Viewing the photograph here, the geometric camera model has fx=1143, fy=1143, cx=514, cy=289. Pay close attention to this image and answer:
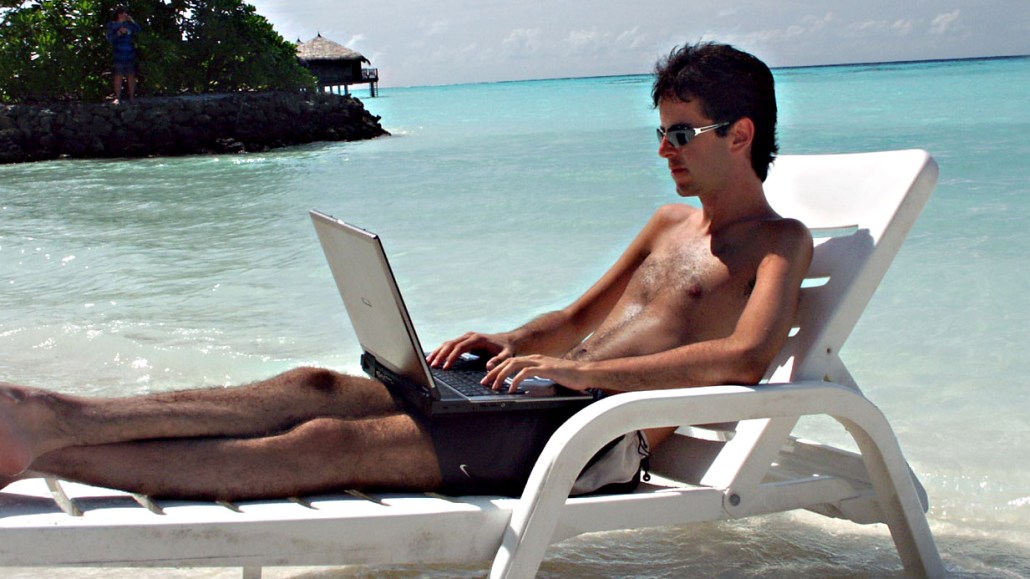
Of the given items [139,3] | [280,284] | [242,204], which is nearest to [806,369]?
[280,284]

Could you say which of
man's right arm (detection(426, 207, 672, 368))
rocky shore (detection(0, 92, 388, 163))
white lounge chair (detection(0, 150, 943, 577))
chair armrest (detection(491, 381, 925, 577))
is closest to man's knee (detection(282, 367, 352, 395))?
white lounge chair (detection(0, 150, 943, 577))

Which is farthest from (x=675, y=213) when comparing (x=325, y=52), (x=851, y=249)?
(x=325, y=52)

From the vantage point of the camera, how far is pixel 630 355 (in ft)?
9.34

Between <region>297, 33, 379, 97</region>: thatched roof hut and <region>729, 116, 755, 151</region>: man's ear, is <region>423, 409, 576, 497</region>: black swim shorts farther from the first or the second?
<region>297, 33, 379, 97</region>: thatched roof hut

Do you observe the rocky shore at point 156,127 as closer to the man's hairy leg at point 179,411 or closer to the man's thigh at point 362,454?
the man's hairy leg at point 179,411

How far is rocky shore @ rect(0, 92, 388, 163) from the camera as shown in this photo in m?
26.3

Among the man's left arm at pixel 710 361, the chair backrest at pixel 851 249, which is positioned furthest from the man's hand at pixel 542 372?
the chair backrest at pixel 851 249

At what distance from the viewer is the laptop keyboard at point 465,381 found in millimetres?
2527

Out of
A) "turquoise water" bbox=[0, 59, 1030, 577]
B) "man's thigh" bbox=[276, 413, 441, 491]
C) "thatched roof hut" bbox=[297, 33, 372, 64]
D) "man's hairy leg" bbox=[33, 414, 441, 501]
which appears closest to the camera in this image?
"man's hairy leg" bbox=[33, 414, 441, 501]

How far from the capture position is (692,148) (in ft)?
9.28

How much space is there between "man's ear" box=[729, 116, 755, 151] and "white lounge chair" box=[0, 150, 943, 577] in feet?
1.01

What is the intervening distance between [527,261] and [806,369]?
675 cm

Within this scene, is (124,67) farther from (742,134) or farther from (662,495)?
(662,495)

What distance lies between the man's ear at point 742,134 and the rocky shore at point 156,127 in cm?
2561
